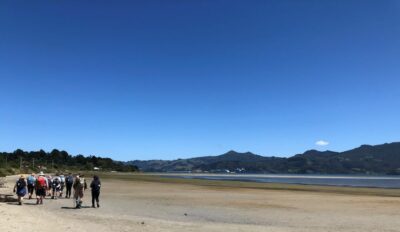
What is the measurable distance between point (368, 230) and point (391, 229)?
3.82ft

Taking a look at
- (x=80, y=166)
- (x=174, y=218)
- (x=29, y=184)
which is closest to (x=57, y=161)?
(x=80, y=166)

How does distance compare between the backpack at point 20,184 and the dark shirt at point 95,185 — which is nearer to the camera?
the dark shirt at point 95,185

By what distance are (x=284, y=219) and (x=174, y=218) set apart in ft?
17.5

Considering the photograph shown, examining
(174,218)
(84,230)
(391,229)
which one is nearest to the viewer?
(84,230)

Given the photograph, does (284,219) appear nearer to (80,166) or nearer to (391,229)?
(391,229)

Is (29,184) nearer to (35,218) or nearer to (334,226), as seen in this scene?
(35,218)

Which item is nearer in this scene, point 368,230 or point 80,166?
point 368,230

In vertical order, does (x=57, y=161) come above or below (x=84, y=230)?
above

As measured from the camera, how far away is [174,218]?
22656 millimetres

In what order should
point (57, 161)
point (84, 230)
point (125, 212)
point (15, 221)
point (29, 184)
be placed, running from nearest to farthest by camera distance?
point (84, 230) < point (15, 221) < point (125, 212) < point (29, 184) < point (57, 161)

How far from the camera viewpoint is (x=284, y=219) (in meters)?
23.1

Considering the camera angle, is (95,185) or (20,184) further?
(20,184)

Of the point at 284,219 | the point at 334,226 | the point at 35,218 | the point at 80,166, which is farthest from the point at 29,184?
the point at 80,166

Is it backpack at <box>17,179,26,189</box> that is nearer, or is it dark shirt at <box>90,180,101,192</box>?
dark shirt at <box>90,180,101,192</box>
